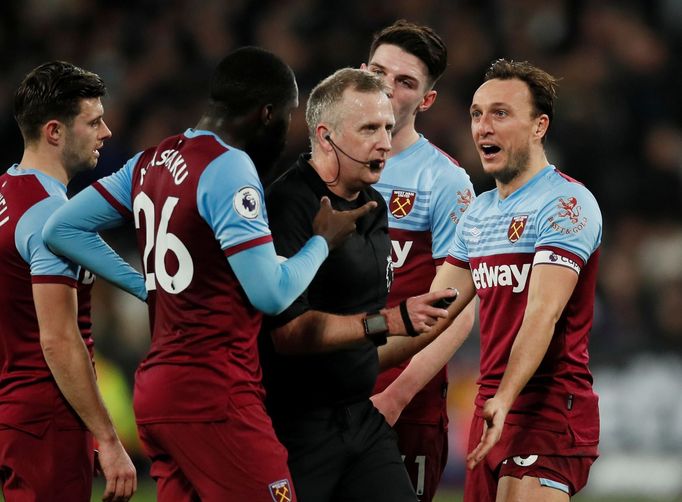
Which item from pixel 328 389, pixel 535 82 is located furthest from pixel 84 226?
pixel 535 82

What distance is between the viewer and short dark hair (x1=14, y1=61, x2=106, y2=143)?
17.6ft

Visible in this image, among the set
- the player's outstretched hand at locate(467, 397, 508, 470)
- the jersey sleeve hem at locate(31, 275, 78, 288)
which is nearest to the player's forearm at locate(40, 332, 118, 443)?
the jersey sleeve hem at locate(31, 275, 78, 288)

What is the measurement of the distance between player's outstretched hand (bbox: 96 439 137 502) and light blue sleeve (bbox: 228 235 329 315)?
1249mm

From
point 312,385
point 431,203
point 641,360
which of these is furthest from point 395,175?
point 641,360

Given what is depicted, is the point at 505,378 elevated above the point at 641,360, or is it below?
above

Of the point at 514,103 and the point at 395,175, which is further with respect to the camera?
the point at 395,175

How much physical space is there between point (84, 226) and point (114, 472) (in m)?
1.09

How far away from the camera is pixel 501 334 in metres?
5.18


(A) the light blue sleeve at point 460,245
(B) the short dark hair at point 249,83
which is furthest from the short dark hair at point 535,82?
(B) the short dark hair at point 249,83

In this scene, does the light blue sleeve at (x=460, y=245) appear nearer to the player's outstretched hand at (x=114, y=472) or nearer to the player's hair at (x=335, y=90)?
the player's hair at (x=335, y=90)

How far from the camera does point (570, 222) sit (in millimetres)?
4992

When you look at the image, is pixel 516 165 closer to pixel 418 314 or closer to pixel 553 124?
pixel 418 314

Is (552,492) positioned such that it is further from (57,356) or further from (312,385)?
(57,356)

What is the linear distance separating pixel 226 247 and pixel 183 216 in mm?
218
